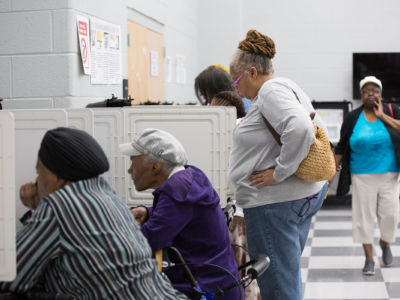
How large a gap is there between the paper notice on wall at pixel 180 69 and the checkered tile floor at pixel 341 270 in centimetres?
201

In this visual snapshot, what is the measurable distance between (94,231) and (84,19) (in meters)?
2.22

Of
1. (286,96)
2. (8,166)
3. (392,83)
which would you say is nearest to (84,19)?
(286,96)

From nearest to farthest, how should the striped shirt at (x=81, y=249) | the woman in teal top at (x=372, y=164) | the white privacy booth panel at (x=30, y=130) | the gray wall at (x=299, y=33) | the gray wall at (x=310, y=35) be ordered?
the striped shirt at (x=81, y=249) → the white privacy booth panel at (x=30, y=130) → the woman in teal top at (x=372, y=164) → the gray wall at (x=299, y=33) → the gray wall at (x=310, y=35)

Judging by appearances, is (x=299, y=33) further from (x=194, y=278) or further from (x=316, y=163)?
(x=194, y=278)

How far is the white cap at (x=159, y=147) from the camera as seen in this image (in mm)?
2162

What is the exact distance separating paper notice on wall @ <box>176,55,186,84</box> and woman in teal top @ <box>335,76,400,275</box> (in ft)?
7.46

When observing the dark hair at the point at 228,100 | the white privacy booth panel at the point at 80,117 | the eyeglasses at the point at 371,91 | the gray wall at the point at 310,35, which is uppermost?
the gray wall at the point at 310,35

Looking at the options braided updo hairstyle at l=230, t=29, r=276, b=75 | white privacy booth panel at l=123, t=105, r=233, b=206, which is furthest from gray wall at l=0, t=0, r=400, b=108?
braided updo hairstyle at l=230, t=29, r=276, b=75

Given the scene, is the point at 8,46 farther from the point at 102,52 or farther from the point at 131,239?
the point at 131,239

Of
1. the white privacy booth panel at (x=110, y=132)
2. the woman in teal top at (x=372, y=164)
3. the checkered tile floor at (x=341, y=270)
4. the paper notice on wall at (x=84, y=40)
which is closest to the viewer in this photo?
the white privacy booth panel at (x=110, y=132)

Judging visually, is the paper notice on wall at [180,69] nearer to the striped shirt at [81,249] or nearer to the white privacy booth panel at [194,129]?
the white privacy booth panel at [194,129]

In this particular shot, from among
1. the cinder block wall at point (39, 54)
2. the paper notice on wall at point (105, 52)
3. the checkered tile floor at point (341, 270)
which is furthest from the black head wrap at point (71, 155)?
the checkered tile floor at point (341, 270)

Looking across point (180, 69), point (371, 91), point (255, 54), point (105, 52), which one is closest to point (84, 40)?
point (105, 52)

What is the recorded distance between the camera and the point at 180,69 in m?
6.68
